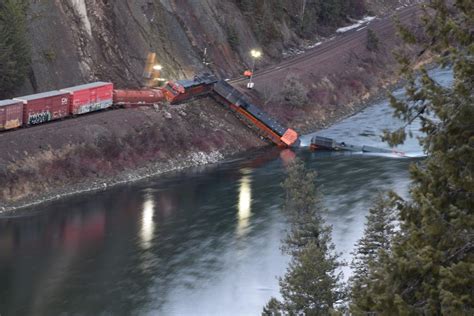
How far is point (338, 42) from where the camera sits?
11225cm

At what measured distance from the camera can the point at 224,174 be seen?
70.1m

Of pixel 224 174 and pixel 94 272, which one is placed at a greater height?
pixel 224 174

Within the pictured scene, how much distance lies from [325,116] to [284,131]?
12289 millimetres

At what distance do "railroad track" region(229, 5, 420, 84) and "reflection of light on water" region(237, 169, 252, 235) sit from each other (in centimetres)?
2546

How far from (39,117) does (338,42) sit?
58.3 metres

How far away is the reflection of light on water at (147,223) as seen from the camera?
173ft

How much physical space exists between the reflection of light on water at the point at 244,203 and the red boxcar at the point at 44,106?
17.7 metres

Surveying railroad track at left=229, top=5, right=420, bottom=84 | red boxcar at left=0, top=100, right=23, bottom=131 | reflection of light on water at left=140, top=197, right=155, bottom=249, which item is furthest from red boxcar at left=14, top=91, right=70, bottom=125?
railroad track at left=229, top=5, right=420, bottom=84

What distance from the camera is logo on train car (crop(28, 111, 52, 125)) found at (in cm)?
6538

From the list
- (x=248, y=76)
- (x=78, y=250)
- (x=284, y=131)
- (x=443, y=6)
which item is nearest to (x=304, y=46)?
(x=248, y=76)

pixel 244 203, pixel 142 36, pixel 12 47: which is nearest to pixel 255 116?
pixel 142 36

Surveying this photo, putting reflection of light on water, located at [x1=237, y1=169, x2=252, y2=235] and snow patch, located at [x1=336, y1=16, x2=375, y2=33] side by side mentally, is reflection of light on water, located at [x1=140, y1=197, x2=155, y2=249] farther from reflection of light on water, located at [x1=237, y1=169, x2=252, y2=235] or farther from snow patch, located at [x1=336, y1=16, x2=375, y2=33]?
snow patch, located at [x1=336, y1=16, x2=375, y2=33]

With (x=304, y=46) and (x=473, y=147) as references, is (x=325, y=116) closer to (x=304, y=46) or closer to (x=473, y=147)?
(x=304, y=46)

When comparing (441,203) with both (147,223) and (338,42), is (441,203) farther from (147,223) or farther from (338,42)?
(338,42)
